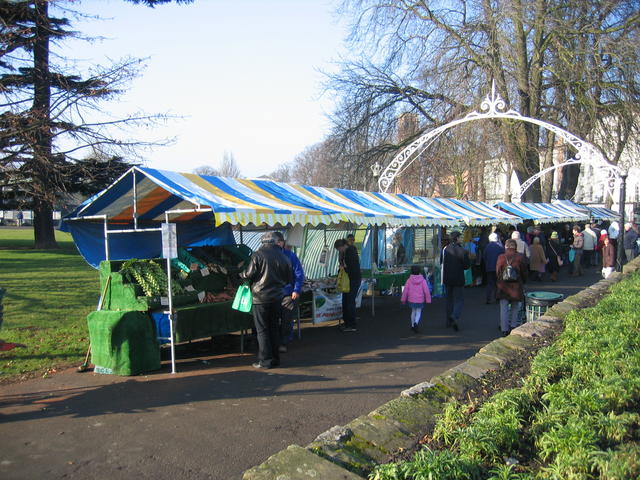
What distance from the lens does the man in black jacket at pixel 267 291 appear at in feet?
22.4

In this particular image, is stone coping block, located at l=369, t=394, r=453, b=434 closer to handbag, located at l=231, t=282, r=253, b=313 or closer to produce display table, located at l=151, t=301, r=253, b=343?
handbag, located at l=231, t=282, r=253, b=313

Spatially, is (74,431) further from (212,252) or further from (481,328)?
(481,328)

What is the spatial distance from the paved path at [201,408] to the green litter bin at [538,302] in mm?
1034

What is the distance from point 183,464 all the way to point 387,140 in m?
21.0

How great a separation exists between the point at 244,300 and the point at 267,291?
652 millimetres

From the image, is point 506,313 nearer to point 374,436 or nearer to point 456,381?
point 456,381

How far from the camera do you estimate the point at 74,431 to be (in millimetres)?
4836

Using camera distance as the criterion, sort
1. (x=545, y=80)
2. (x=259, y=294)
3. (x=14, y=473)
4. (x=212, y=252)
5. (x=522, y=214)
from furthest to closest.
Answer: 1. (x=545, y=80)
2. (x=522, y=214)
3. (x=212, y=252)
4. (x=259, y=294)
5. (x=14, y=473)

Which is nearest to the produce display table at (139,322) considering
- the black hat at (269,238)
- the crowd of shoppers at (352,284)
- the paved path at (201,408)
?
the paved path at (201,408)

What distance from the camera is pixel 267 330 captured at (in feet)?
22.6

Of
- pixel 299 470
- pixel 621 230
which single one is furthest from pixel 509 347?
pixel 621 230

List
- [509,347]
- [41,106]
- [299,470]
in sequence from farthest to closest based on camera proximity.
→ [41,106]
[509,347]
[299,470]

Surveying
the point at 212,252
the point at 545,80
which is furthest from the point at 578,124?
the point at 212,252

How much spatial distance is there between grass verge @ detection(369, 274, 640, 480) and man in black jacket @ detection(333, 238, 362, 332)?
16.4 ft
